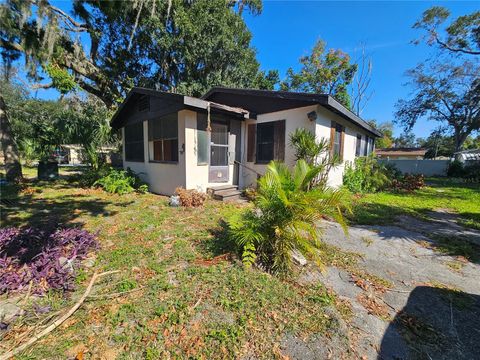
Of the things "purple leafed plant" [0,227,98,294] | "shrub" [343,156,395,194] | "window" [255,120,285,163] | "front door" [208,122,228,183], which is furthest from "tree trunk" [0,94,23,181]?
"shrub" [343,156,395,194]

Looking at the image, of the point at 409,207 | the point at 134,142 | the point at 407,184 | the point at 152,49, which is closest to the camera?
the point at 409,207

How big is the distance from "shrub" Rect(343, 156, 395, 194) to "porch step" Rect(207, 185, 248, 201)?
178 inches

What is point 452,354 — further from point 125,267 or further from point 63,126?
point 63,126

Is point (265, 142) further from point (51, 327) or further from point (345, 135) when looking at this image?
point (51, 327)

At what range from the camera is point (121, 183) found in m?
7.51

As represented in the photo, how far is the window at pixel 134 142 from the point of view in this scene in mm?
8367

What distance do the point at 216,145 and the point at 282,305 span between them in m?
5.52

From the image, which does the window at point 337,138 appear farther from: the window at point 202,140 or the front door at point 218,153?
the window at point 202,140

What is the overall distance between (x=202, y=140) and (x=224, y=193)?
1.76 metres

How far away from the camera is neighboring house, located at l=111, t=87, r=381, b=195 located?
20.6 feet

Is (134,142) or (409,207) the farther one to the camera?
(134,142)

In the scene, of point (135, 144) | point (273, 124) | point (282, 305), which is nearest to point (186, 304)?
point (282, 305)

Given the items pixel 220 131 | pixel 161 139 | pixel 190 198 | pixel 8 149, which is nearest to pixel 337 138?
pixel 220 131

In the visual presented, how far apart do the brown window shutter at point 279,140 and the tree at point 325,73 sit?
15261 millimetres
